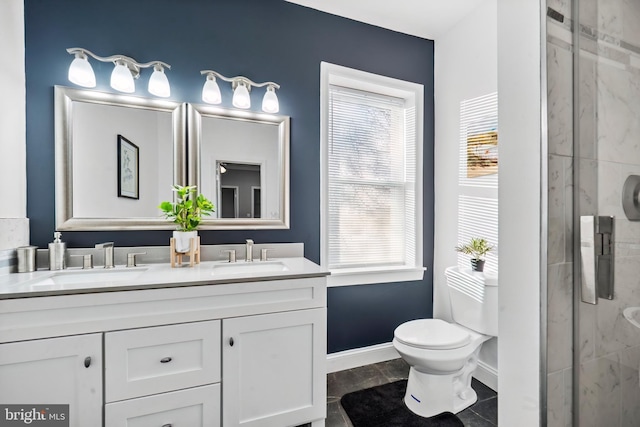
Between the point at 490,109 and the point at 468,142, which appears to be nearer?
the point at 490,109

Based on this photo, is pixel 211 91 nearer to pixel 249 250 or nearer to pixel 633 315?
pixel 249 250

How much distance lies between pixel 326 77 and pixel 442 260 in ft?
5.50

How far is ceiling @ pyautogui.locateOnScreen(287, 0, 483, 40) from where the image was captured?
203 centimetres

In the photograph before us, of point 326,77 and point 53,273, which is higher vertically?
point 326,77

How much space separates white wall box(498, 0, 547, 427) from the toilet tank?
33.1 inches

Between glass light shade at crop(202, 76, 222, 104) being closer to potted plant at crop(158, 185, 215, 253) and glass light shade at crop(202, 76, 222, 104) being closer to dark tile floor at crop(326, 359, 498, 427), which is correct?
potted plant at crop(158, 185, 215, 253)

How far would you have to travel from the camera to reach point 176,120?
1.78 meters

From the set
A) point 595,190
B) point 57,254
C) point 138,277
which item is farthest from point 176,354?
point 595,190

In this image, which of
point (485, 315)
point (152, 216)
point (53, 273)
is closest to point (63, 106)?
point (152, 216)

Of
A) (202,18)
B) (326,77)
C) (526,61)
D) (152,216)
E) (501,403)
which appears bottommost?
(501,403)

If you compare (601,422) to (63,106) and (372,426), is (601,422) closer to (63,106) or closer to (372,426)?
(372,426)

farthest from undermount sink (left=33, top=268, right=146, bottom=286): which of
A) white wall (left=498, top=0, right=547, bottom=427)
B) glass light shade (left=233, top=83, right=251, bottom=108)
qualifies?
white wall (left=498, top=0, right=547, bottom=427)

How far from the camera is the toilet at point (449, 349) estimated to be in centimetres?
156

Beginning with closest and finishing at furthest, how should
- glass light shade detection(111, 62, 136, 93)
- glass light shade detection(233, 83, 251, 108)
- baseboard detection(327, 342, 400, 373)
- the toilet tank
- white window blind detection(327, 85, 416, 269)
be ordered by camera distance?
1. glass light shade detection(111, 62, 136, 93)
2. the toilet tank
3. glass light shade detection(233, 83, 251, 108)
4. baseboard detection(327, 342, 400, 373)
5. white window blind detection(327, 85, 416, 269)
